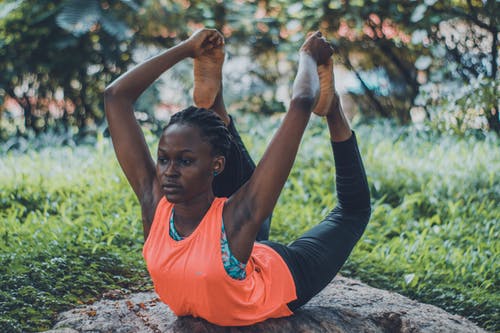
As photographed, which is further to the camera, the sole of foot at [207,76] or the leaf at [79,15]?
the leaf at [79,15]

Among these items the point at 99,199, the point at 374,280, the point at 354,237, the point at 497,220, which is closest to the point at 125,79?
the point at 354,237

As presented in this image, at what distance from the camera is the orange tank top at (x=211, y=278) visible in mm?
2264

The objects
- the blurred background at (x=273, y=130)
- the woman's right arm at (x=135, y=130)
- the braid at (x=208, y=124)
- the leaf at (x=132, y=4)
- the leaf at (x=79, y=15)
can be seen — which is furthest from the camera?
the leaf at (x=132, y=4)

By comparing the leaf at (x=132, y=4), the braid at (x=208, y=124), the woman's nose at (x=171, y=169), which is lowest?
the woman's nose at (x=171, y=169)

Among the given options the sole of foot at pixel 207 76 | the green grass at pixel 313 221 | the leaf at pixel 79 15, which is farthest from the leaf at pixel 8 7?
the sole of foot at pixel 207 76

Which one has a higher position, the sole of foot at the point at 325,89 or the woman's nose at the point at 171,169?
the sole of foot at the point at 325,89

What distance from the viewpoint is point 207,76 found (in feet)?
9.31

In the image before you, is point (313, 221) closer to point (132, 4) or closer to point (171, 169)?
point (171, 169)

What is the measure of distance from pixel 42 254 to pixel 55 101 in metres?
4.83

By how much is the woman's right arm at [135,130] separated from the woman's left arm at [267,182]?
0.37m

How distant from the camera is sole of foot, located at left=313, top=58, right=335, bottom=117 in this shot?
280 cm

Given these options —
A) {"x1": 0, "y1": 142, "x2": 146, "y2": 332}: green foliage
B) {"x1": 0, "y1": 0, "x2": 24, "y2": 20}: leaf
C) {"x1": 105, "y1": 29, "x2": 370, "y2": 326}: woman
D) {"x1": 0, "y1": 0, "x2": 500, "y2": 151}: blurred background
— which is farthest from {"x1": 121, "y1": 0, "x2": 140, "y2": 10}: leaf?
{"x1": 105, "y1": 29, "x2": 370, "y2": 326}: woman

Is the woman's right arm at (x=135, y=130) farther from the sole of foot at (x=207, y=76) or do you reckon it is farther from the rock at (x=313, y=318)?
the rock at (x=313, y=318)

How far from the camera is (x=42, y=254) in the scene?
133 inches
